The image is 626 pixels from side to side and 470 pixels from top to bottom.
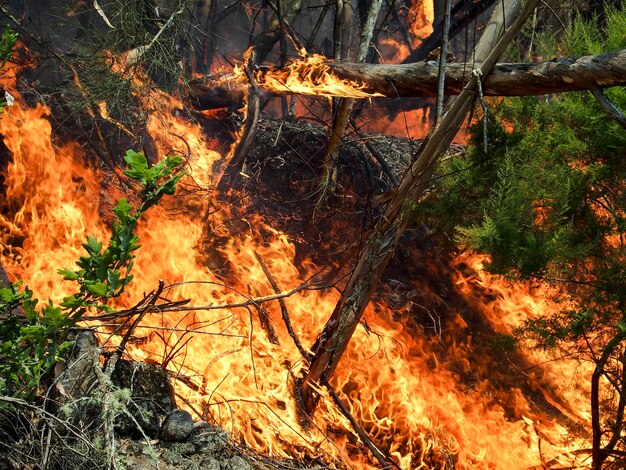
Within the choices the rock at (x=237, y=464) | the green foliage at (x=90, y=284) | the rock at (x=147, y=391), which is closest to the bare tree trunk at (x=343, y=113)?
the rock at (x=147, y=391)

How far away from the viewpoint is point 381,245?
5074 millimetres

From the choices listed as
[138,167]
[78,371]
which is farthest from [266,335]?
[138,167]

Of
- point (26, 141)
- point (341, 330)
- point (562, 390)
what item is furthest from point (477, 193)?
point (26, 141)

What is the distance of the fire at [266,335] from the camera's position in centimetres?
520

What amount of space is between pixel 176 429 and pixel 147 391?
0.33 metres

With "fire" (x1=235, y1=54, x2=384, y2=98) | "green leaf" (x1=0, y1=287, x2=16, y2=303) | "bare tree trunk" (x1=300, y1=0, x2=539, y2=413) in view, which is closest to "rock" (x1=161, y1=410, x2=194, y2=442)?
"green leaf" (x1=0, y1=287, x2=16, y2=303)

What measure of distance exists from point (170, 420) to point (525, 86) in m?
3.44

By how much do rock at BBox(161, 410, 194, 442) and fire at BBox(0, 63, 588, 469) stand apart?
1.06m

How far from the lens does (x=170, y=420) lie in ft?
10.1

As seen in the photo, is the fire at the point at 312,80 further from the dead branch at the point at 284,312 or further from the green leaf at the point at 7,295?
the green leaf at the point at 7,295

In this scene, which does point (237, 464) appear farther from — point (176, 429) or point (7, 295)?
point (7, 295)

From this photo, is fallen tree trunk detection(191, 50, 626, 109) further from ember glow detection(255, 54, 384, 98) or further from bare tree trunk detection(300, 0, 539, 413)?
bare tree trunk detection(300, 0, 539, 413)

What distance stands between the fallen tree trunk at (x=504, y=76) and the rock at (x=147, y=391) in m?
3.26

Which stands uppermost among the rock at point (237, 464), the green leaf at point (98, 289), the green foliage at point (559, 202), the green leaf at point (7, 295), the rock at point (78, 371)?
the green foliage at point (559, 202)
